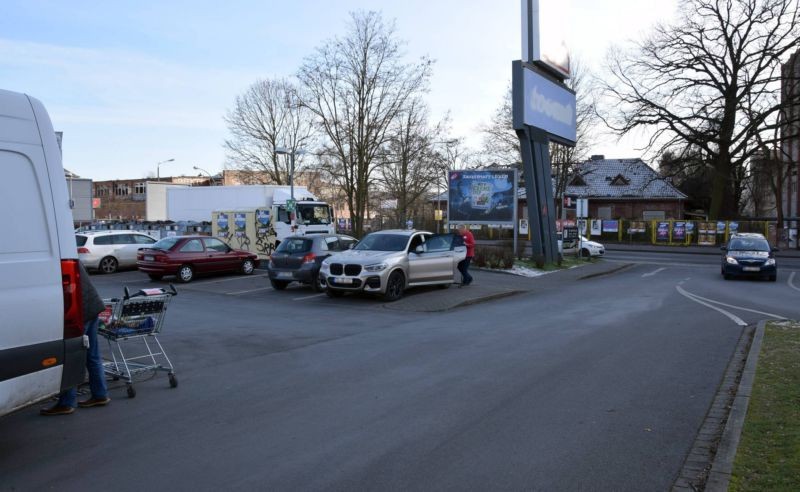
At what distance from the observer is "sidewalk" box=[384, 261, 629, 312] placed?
14.9 m

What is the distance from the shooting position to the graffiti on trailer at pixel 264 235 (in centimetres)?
2581

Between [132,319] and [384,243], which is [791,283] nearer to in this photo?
[384,243]

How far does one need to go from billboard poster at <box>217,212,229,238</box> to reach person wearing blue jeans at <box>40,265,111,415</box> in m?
20.7

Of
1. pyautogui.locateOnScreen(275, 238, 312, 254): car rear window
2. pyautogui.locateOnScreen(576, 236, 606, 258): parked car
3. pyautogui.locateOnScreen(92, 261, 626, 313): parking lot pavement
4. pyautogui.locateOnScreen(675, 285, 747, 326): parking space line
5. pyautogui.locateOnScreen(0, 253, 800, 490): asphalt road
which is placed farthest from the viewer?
pyautogui.locateOnScreen(576, 236, 606, 258): parked car

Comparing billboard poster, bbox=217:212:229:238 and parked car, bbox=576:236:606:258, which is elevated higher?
billboard poster, bbox=217:212:229:238

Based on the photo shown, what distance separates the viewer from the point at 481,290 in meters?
17.7

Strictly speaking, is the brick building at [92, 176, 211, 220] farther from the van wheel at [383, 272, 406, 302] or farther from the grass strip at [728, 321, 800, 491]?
the grass strip at [728, 321, 800, 491]

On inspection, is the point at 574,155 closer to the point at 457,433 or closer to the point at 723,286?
the point at 723,286

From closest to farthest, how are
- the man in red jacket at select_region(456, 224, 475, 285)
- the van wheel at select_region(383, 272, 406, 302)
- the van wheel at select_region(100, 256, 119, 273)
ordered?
1. the van wheel at select_region(383, 272, 406, 302)
2. the man in red jacket at select_region(456, 224, 475, 285)
3. the van wheel at select_region(100, 256, 119, 273)

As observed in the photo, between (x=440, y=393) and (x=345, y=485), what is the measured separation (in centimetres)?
259

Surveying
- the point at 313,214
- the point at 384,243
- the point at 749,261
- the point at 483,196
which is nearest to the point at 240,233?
the point at 313,214

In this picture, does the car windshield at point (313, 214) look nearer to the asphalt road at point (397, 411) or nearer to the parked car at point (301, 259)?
the parked car at point (301, 259)

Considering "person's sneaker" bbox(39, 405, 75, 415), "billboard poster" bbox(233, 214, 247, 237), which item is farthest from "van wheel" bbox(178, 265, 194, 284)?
"person's sneaker" bbox(39, 405, 75, 415)

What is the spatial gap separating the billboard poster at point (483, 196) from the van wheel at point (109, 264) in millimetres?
14564
